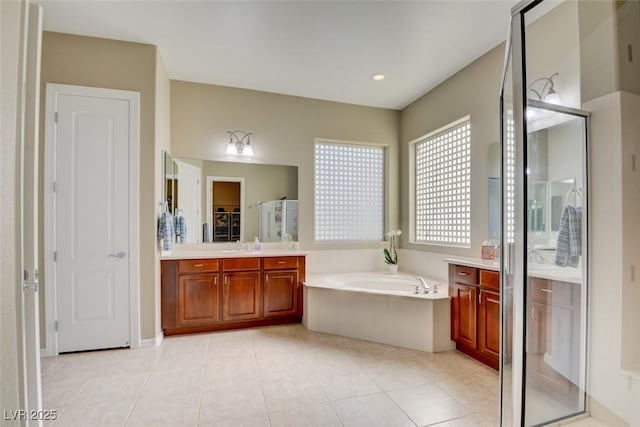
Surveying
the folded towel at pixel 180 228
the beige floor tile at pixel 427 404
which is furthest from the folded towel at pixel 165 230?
the beige floor tile at pixel 427 404

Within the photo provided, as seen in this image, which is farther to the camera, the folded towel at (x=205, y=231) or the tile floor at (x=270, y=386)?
the folded towel at (x=205, y=231)

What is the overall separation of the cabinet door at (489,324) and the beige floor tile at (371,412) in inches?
40.2

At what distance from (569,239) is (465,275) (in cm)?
102

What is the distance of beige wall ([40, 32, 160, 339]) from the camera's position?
2.73m

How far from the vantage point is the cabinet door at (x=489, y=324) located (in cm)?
233

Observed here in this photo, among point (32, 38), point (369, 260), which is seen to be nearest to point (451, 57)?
point (369, 260)

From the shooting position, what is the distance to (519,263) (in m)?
1.37

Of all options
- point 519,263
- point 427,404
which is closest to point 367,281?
point 427,404

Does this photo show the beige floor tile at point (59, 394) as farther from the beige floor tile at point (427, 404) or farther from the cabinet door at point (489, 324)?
the cabinet door at point (489, 324)

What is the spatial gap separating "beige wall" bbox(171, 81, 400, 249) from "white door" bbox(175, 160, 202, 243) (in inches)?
7.1

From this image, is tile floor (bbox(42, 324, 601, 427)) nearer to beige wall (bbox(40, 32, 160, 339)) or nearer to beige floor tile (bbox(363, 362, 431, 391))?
beige floor tile (bbox(363, 362, 431, 391))

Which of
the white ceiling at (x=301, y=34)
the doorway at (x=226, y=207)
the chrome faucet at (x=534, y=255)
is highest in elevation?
the white ceiling at (x=301, y=34)

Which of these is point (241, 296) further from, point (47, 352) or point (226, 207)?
point (47, 352)

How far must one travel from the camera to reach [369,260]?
168 inches
